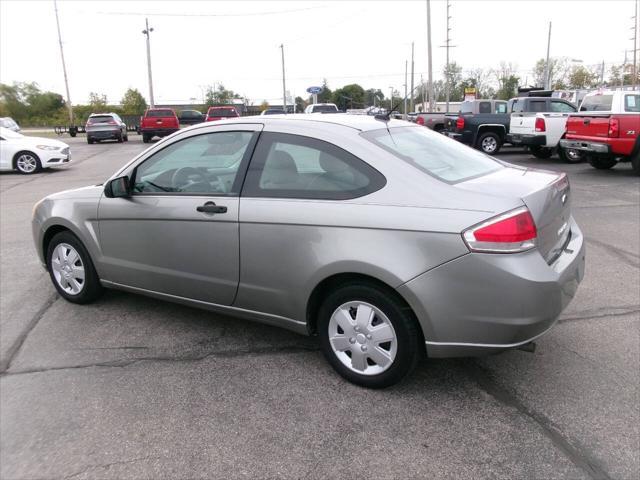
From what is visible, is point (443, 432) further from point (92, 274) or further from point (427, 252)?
point (92, 274)

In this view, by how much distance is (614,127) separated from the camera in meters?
11.6

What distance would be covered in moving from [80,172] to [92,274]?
1281cm

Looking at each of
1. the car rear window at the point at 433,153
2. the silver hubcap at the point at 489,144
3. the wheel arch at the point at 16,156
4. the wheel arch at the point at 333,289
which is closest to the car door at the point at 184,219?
the wheel arch at the point at 333,289

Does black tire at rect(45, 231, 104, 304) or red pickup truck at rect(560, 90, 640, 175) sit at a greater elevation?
red pickup truck at rect(560, 90, 640, 175)

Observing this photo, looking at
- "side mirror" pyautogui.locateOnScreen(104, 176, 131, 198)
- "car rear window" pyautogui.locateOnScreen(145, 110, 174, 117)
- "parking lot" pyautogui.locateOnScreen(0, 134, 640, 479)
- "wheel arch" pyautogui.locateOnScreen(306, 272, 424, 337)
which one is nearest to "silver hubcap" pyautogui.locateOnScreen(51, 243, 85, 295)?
"parking lot" pyautogui.locateOnScreen(0, 134, 640, 479)

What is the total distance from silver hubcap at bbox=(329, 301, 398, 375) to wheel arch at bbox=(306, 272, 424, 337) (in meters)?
0.13

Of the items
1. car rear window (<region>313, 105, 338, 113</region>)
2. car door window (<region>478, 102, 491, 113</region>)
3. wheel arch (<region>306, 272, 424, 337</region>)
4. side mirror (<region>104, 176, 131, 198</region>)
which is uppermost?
car rear window (<region>313, 105, 338, 113</region>)

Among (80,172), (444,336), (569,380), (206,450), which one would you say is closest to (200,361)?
(206,450)

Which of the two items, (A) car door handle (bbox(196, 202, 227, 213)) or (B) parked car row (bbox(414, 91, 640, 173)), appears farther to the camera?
(B) parked car row (bbox(414, 91, 640, 173))

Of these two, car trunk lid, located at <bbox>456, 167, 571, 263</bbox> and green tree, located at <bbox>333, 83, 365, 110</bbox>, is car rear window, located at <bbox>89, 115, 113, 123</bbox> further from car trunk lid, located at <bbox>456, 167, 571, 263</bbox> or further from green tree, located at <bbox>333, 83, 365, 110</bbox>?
green tree, located at <bbox>333, 83, 365, 110</bbox>

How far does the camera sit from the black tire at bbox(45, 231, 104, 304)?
14.7 feet

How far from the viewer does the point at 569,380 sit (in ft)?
10.7

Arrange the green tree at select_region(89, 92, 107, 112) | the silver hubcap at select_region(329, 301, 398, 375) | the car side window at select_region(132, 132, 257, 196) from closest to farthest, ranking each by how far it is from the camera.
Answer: the silver hubcap at select_region(329, 301, 398, 375)
the car side window at select_region(132, 132, 257, 196)
the green tree at select_region(89, 92, 107, 112)

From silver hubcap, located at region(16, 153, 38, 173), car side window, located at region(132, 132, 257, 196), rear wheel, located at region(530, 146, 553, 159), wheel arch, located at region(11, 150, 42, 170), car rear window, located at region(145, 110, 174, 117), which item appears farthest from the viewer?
car rear window, located at region(145, 110, 174, 117)
